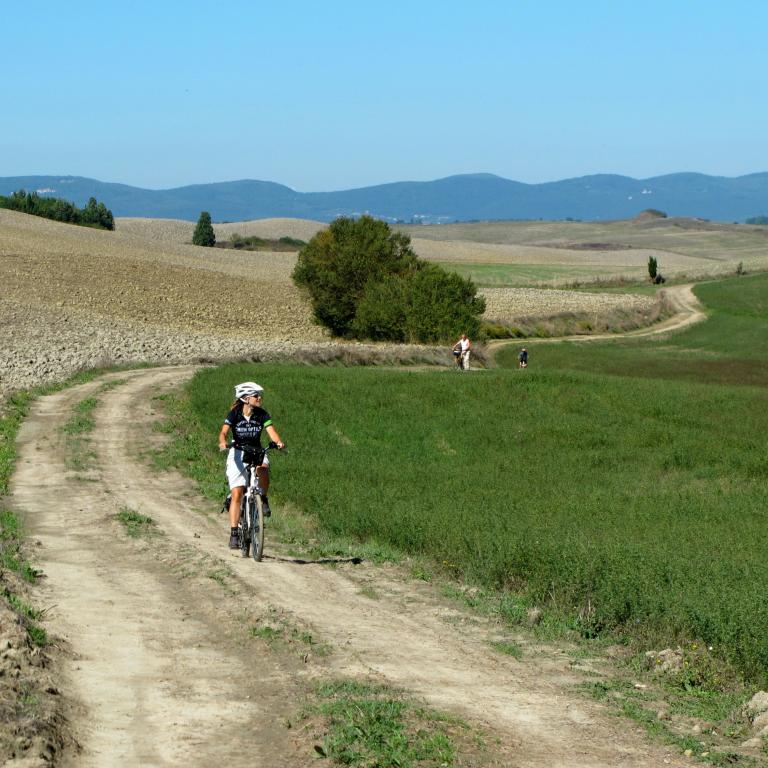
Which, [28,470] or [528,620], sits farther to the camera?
[28,470]

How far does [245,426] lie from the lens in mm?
16453

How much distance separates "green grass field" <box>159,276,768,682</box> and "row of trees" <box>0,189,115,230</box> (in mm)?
128312

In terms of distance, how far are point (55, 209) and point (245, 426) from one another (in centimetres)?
15771

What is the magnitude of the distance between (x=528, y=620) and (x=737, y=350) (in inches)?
2539

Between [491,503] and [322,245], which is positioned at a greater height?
[322,245]

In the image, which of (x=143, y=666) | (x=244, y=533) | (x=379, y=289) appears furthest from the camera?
(x=379, y=289)

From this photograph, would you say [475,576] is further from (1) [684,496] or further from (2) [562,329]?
(2) [562,329]

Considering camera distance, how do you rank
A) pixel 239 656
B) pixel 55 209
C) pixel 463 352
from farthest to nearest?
→ pixel 55 209 < pixel 463 352 < pixel 239 656

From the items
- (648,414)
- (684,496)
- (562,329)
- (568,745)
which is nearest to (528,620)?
(568,745)

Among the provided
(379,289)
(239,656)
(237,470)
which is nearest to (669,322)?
(379,289)

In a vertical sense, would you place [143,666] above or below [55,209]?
below

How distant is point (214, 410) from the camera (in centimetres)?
3306

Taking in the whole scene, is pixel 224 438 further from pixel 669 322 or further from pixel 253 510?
pixel 669 322

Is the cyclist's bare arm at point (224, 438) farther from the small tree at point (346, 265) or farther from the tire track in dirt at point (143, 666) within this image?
the small tree at point (346, 265)
